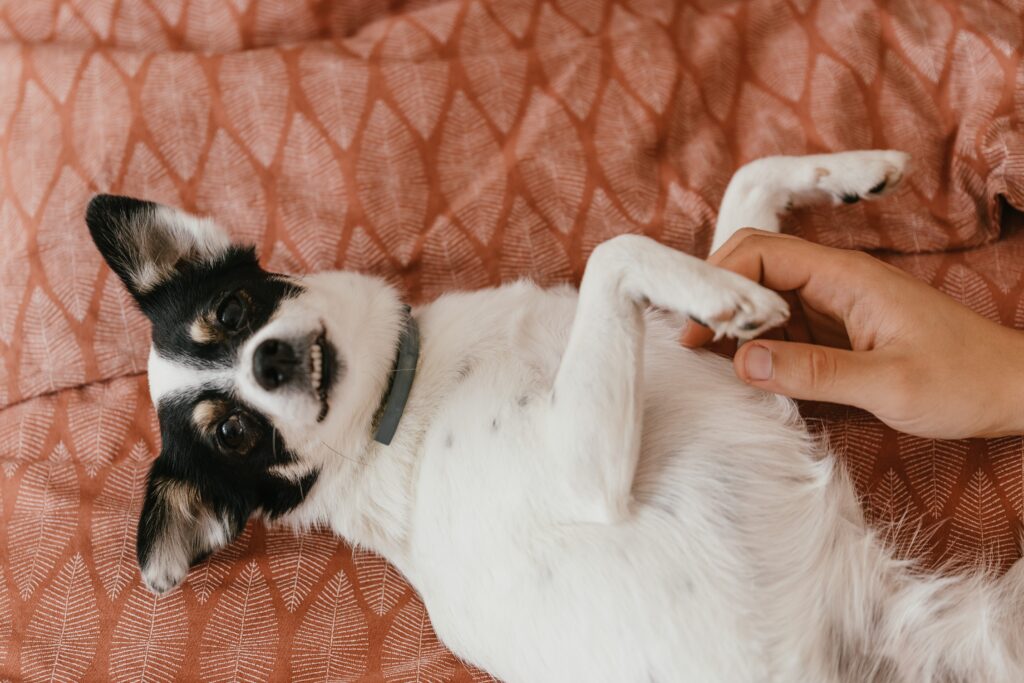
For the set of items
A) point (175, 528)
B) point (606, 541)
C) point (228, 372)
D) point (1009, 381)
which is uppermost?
point (1009, 381)

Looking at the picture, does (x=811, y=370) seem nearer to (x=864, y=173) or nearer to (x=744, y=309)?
(x=744, y=309)

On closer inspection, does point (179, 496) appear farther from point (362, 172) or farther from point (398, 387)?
point (362, 172)

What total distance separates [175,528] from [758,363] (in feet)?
5.61

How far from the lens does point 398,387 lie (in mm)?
2117

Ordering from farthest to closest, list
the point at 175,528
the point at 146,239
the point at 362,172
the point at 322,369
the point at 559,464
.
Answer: the point at 362,172 < the point at 146,239 < the point at 175,528 < the point at 322,369 < the point at 559,464

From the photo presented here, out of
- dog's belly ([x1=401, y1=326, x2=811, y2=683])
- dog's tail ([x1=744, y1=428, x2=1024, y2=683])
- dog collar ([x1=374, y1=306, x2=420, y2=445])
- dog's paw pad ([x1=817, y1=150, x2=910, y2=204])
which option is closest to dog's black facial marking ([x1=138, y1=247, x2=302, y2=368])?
dog collar ([x1=374, y1=306, x2=420, y2=445])

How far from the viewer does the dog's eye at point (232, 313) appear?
2055mm

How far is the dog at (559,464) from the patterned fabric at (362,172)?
0.85 feet

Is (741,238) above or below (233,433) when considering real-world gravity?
above

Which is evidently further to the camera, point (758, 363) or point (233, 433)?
point (233, 433)

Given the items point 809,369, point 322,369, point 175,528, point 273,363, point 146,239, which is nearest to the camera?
point 809,369

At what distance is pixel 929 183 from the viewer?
2.38m

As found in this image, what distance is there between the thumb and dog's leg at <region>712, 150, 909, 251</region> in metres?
0.66

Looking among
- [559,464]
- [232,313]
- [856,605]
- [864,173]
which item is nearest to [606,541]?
[559,464]
